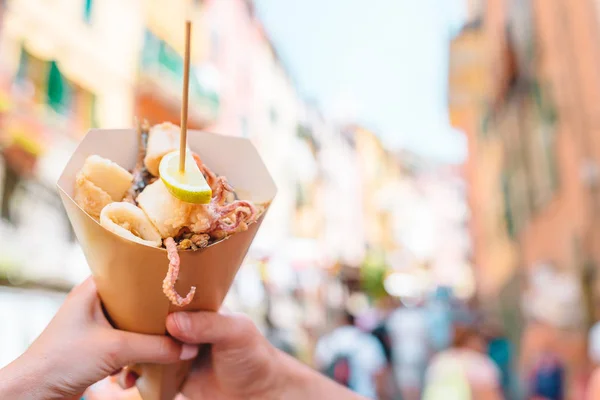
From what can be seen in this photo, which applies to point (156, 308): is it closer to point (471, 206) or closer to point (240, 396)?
point (240, 396)

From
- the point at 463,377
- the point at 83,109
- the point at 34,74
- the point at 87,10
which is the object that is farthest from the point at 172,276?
the point at 87,10

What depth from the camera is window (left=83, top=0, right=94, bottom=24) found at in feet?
21.8

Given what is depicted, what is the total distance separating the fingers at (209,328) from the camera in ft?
4.31

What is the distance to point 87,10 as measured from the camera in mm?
6730

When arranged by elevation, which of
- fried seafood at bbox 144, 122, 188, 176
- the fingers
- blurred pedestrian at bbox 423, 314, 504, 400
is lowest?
blurred pedestrian at bbox 423, 314, 504, 400

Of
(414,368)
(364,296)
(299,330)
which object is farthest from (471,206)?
(414,368)

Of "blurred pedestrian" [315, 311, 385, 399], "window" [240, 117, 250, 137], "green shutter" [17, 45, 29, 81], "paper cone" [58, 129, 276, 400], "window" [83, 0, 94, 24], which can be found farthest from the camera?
"window" [240, 117, 250, 137]

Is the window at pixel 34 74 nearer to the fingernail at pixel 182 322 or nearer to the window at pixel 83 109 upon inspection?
the window at pixel 83 109

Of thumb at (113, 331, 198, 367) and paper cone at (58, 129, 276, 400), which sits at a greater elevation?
paper cone at (58, 129, 276, 400)

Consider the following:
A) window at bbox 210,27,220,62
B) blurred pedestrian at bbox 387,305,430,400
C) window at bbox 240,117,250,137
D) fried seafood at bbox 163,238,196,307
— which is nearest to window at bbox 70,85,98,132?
window at bbox 210,27,220,62

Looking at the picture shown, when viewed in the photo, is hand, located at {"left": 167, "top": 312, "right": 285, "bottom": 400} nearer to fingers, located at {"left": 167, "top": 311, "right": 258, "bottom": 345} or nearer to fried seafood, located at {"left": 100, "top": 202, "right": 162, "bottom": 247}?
fingers, located at {"left": 167, "top": 311, "right": 258, "bottom": 345}

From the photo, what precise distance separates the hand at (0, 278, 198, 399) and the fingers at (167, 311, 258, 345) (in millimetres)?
66

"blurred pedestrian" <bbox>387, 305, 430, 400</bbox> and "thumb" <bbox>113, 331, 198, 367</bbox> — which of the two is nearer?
"thumb" <bbox>113, 331, 198, 367</bbox>

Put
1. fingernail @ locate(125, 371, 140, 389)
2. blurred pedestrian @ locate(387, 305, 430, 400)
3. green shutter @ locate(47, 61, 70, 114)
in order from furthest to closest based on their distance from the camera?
blurred pedestrian @ locate(387, 305, 430, 400) < green shutter @ locate(47, 61, 70, 114) < fingernail @ locate(125, 371, 140, 389)
